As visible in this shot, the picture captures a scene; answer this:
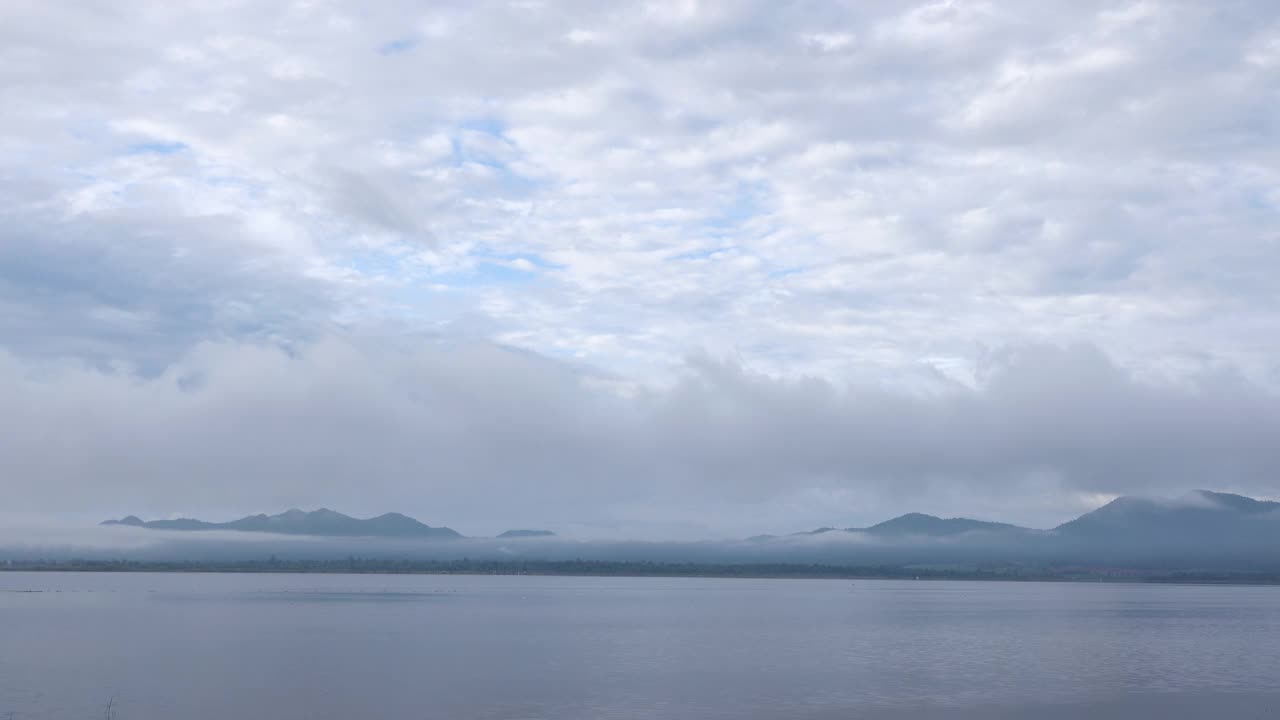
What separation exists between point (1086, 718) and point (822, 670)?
17177 millimetres

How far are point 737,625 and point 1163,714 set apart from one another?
59.3 meters

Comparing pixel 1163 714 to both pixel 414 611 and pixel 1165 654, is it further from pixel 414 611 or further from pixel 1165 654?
pixel 414 611

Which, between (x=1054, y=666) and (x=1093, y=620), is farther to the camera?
(x=1093, y=620)

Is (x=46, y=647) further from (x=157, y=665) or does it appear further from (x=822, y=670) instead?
(x=822, y=670)

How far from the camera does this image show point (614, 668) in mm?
57375

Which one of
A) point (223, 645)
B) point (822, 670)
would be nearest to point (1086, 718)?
point (822, 670)

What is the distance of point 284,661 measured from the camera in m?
59.8

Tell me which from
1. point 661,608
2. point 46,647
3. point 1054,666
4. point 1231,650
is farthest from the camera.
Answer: point 661,608

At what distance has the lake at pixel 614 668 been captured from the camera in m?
42.8

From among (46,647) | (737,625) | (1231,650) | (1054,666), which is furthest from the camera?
→ (737,625)

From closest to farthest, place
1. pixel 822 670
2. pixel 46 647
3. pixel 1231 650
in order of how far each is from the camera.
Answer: pixel 822 670 < pixel 46 647 < pixel 1231 650

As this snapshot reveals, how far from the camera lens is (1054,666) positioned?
6094 centimetres

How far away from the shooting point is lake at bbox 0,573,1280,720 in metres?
42.8

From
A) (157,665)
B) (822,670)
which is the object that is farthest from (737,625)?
(157,665)
